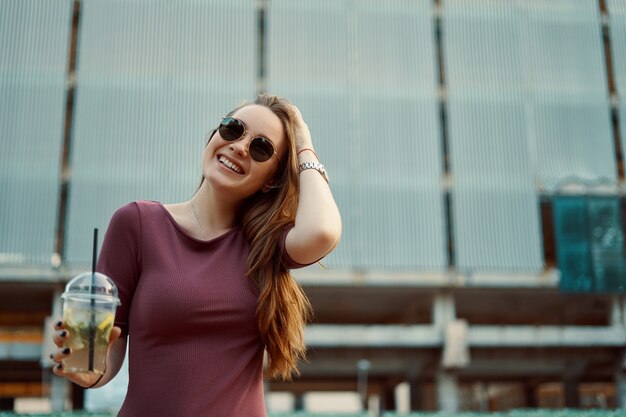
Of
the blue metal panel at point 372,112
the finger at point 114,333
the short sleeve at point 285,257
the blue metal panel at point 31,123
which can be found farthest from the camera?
the blue metal panel at point 372,112

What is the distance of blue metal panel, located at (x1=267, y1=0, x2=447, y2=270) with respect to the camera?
1065 inches

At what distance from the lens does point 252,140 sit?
2195mm

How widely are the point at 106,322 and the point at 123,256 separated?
32cm

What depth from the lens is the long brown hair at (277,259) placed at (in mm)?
2057

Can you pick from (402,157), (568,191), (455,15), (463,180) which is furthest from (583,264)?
(455,15)

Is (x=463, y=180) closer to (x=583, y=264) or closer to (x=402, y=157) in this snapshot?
(x=402, y=157)

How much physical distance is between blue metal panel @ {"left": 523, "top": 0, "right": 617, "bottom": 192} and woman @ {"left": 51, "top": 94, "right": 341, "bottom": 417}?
27147 millimetres

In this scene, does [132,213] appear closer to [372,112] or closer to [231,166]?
[231,166]

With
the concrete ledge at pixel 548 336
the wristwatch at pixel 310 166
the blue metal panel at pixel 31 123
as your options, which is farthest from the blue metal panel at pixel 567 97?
the wristwatch at pixel 310 166

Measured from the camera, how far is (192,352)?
1.94 metres

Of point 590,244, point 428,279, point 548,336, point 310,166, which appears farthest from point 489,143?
point 310,166

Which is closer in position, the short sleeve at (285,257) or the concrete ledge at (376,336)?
the short sleeve at (285,257)

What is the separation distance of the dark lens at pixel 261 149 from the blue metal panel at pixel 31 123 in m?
25.2

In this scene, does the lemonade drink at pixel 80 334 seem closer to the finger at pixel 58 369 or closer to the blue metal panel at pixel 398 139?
the finger at pixel 58 369
